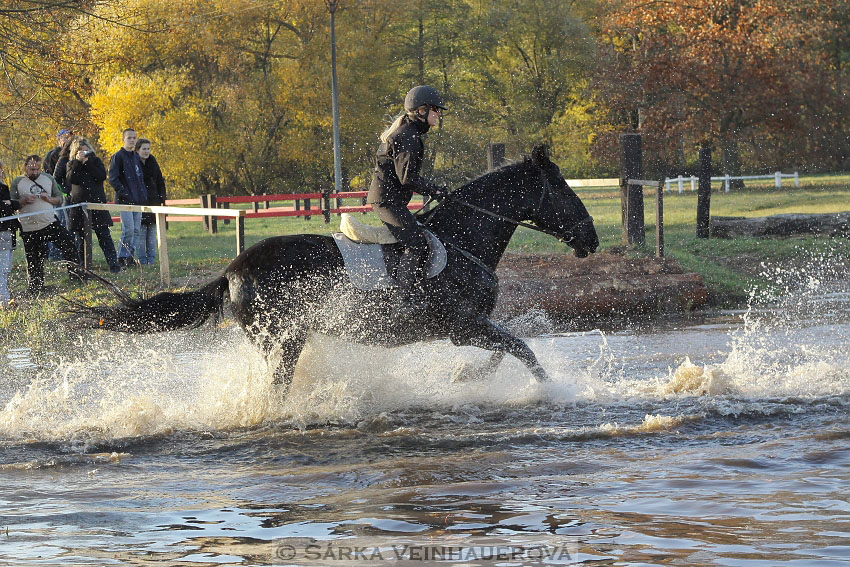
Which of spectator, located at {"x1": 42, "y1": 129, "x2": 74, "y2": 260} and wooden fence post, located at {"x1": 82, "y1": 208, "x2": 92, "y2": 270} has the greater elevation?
spectator, located at {"x1": 42, "y1": 129, "x2": 74, "y2": 260}

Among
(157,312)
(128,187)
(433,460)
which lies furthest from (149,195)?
(433,460)

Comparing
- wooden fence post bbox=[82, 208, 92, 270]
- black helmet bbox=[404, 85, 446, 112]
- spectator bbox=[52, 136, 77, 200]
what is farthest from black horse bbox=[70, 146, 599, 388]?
spectator bbox=[52, 136, 77, 200]

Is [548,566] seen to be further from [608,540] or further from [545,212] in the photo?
[545,212]

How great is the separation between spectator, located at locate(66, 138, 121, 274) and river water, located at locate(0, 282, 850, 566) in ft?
18.8

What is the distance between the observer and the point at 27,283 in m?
14.8

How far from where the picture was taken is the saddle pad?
8.12m

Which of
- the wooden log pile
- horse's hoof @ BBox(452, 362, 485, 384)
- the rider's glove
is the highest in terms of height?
the rider's glove

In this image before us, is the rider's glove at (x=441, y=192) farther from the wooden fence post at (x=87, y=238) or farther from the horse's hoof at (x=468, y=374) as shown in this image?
the wooden fence post at (x=87, y=238)

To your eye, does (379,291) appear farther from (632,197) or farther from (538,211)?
(632,197)

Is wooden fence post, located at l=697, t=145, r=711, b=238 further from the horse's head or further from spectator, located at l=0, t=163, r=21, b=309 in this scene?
spectator, located at l=0, t=163, r=21, b=309

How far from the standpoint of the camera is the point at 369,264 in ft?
26.7

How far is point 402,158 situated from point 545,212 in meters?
1.34

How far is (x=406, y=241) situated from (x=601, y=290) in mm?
5382

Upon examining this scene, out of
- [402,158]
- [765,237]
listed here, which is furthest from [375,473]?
[765,237]
